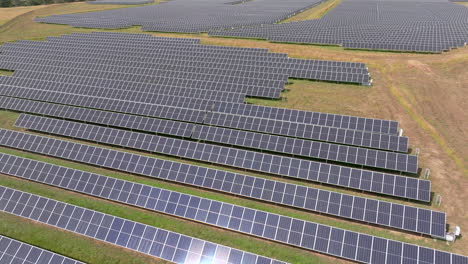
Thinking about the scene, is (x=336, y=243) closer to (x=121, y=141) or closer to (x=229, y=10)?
(x=121, y=141)

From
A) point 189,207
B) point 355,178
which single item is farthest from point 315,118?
point 189,207

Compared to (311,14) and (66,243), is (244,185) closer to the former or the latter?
(66,243)

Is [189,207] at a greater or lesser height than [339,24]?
greater

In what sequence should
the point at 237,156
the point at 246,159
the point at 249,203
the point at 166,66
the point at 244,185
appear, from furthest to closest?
the point at 166,66 < the point at 237,156 < the point at 246,159 < the point at 244,185 < the point at 249,203

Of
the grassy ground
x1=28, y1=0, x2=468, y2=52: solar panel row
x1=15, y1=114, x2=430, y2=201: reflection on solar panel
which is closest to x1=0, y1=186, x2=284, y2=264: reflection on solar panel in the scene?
x1=15, y1=114, x2=430, y2=201: reflection on solar panel

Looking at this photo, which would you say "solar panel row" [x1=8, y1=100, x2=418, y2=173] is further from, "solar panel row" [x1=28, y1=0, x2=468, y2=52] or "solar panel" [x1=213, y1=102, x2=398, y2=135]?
"solar panel row" [x1=28, y1=0, x2=468, y2=52]

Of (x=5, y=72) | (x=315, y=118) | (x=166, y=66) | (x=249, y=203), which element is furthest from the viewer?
(x=5, y=72)

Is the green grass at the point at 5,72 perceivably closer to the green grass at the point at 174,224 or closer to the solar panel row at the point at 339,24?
the solar panel row at the point at 339,24
